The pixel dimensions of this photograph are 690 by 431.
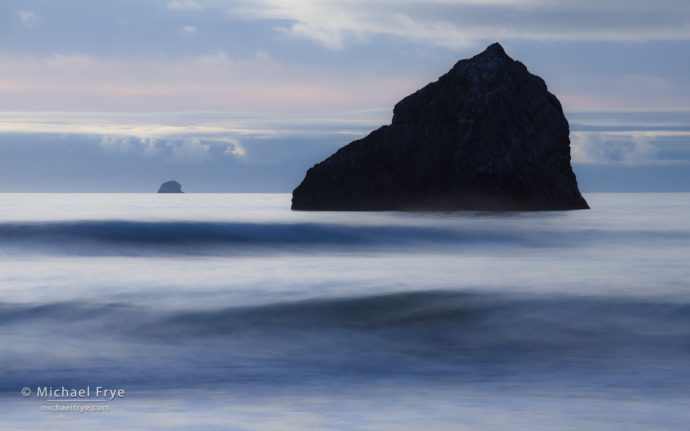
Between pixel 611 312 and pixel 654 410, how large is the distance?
1032 cm

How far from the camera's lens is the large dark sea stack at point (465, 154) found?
3600 inches

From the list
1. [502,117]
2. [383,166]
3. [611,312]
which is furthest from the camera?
[383,166]

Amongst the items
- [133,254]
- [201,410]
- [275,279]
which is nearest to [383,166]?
[133,254]

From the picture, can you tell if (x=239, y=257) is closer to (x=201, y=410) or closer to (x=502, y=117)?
(x=201, y=410)

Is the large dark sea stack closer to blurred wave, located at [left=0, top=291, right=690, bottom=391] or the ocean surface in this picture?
Answer: the ocean surface

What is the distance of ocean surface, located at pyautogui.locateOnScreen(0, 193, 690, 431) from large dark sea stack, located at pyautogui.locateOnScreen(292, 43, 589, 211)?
48710 mm

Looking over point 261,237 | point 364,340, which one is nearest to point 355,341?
point 364,340

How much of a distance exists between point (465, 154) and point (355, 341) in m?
73.2

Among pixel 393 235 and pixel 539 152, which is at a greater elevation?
pixel 539 152

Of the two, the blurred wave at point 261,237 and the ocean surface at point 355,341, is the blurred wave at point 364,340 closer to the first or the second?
the ocean surface at point 355,341

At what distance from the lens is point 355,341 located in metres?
21.5

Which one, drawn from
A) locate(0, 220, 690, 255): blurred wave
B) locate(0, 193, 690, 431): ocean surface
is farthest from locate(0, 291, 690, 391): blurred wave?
locate(0, 220, 690, 255): blurred wave

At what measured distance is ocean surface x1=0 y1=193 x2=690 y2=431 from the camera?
1385 centimetres

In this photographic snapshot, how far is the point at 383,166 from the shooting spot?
99.4 meters
